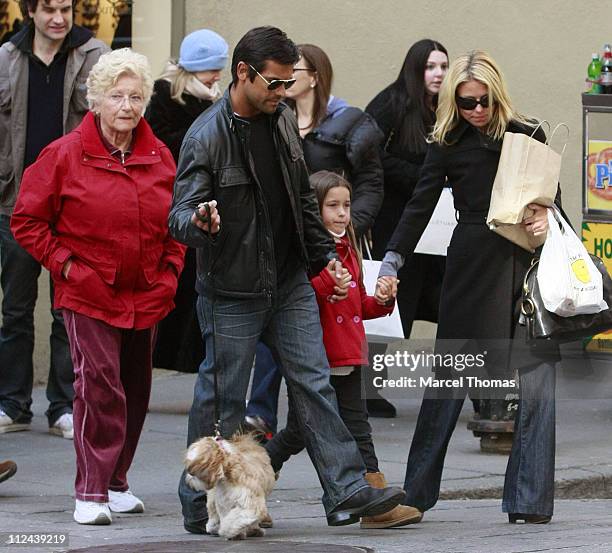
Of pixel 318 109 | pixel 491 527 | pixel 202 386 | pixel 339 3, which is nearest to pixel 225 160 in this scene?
pixel 202 386

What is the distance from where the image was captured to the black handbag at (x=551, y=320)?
21.3 ft

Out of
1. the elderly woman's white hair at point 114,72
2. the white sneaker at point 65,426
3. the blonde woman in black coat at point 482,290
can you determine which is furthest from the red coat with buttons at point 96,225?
the white sneaker at point 65,426

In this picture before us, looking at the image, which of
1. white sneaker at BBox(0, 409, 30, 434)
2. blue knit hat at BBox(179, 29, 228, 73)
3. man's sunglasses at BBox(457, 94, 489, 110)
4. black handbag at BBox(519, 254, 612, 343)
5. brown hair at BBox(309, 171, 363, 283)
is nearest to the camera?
black handbag at BBox(519, 254, 612, 343)

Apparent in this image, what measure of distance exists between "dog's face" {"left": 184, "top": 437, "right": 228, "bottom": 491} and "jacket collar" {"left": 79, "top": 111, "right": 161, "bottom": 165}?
1343 mm

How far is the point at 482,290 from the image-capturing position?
6770 mm

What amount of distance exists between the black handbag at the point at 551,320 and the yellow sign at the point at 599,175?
2699 millimetres

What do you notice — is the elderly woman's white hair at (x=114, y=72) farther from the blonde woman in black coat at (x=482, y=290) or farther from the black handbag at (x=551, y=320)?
the black handbag at (x=551, y=320)

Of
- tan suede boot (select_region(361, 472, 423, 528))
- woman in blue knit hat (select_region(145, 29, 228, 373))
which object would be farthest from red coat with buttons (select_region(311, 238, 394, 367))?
woman in blue knit hat (select_region(145, 29, 228, 373))

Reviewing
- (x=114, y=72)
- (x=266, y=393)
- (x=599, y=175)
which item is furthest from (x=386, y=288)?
(x=599, y=175)

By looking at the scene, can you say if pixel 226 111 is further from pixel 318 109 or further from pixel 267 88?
pixel 318 109

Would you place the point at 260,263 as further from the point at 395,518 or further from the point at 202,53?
the point at 202,53

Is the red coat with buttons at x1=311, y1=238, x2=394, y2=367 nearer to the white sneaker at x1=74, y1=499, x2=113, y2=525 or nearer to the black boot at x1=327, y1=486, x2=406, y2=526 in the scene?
the black boot at x1=327, y1=486, x2=406, y2=526

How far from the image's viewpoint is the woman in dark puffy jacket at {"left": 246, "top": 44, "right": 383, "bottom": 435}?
336 inches

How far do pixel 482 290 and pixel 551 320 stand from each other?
1.26ft
